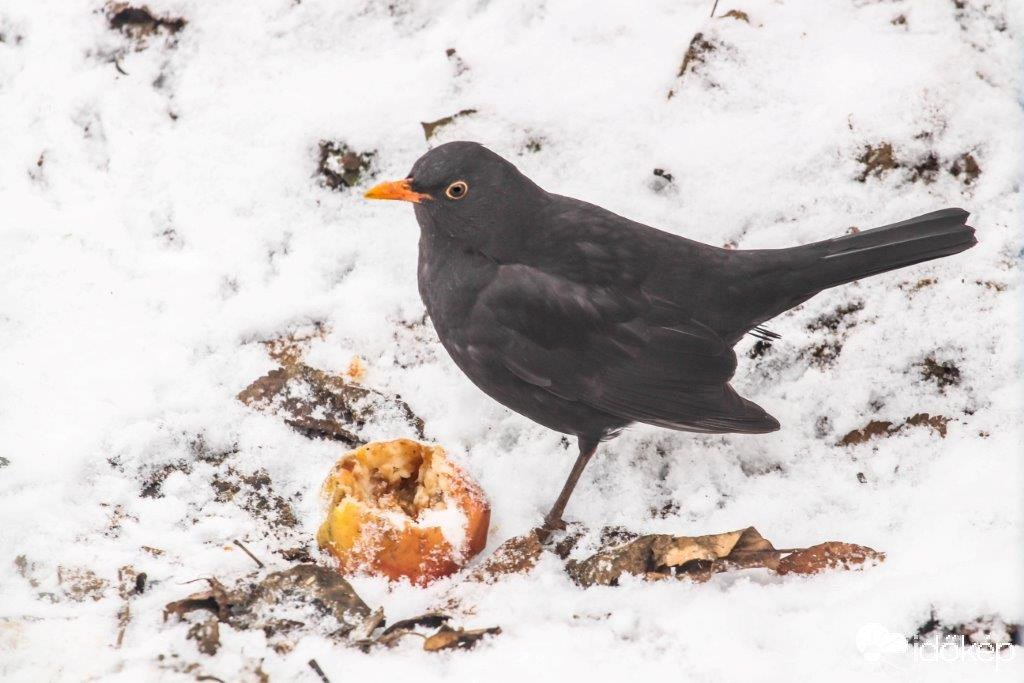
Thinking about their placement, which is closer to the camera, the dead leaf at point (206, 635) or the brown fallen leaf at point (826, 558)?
the dead leaf at point (206, 635)

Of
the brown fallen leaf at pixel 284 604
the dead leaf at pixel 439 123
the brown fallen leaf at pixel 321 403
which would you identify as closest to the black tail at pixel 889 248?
the brown fallen leaf at pixel 321 403

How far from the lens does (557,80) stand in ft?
14.2

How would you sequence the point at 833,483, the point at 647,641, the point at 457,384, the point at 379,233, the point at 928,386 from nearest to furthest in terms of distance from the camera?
1. the point at 647,641
2. the point at 833,483
3. the point at 928,386
4. the point at 457,384
5. the point at 379,233

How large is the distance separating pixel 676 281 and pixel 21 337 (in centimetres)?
243

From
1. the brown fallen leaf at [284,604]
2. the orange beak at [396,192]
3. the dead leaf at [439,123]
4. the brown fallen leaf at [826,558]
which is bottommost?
the brown fallen leaf at [284,604]

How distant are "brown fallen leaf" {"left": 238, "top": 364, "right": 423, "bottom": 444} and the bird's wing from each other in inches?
22.4

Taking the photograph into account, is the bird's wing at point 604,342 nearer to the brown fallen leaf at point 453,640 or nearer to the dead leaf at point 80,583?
the brown fallen leaf at point 453,640

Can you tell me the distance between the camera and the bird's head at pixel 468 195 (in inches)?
136

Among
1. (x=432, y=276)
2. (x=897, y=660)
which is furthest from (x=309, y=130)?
(x=897, y=660)

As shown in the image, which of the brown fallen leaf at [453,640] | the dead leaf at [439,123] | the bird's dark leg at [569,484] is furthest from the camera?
the dead leaf at [439,123]

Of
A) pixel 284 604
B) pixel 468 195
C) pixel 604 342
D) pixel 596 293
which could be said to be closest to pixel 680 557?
pixel 604 342

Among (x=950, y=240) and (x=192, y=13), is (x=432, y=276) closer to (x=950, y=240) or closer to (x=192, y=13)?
(x=950, y=240)

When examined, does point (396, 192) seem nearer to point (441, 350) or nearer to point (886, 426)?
point (441, 350)

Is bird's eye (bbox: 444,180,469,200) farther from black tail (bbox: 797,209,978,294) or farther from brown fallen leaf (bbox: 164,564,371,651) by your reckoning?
brown fallen leaf (bbox: 164,564,371,651)
